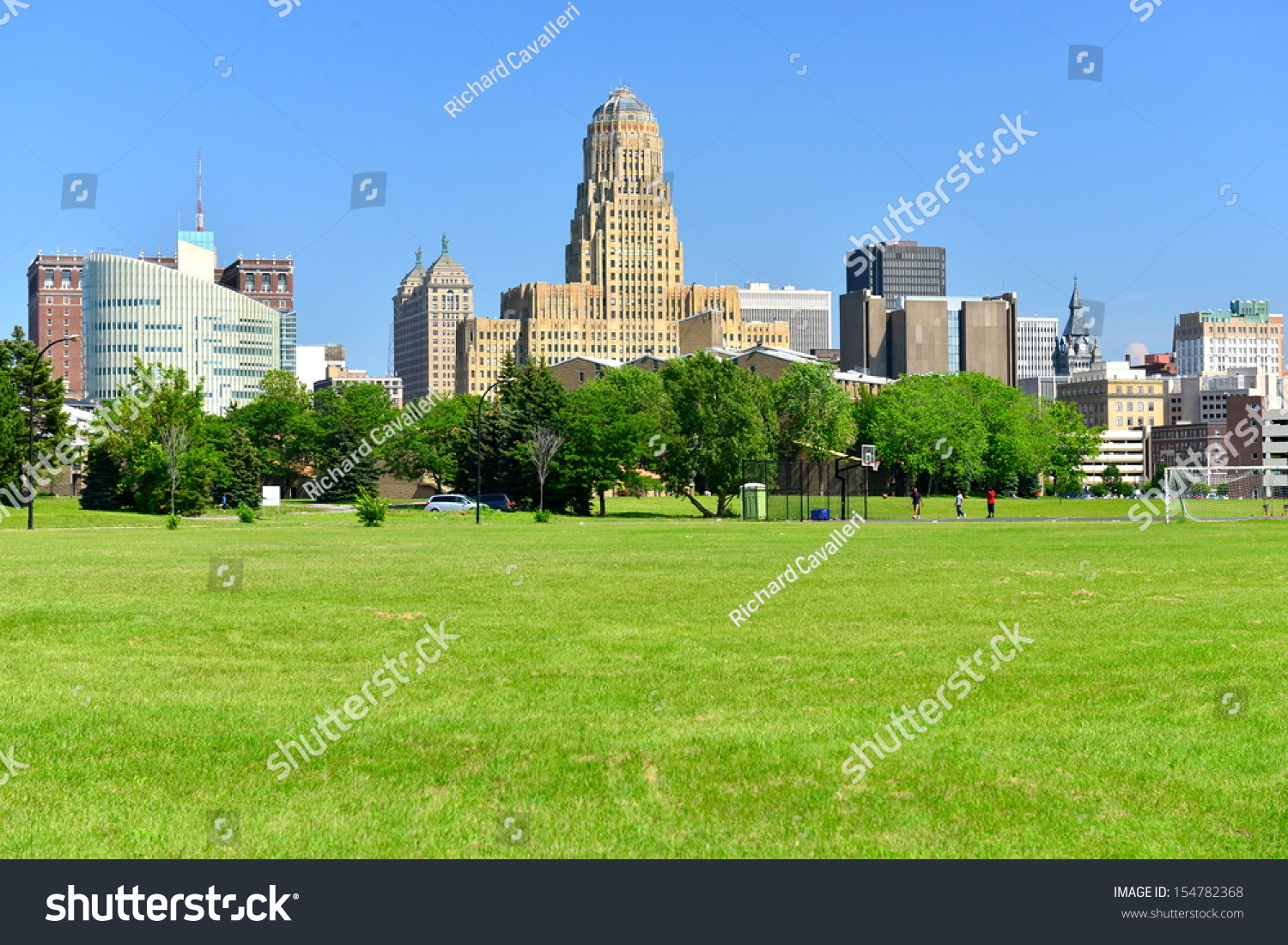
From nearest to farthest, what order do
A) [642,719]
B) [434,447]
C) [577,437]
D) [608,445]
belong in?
[642,719]
[608,445]
[577,437]
[434,447]

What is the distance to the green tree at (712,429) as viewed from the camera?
87.3m

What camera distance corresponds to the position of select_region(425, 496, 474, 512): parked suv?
95.4 metres

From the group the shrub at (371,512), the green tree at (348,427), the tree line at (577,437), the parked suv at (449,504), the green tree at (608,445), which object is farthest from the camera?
the green tree at (348,427)

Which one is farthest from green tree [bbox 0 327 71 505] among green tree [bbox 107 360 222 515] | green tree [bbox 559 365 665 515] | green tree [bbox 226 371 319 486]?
green tree [bbox 226 371 319 486]

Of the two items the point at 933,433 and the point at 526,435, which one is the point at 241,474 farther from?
the point at 933,433

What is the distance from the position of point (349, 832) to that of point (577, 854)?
1.63 m

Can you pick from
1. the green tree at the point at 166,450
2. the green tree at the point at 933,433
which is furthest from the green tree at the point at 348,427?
the green tree at the point at 933,433

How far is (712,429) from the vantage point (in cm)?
8812

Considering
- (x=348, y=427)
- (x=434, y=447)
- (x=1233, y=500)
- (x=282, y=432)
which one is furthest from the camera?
(x=282, y=432)

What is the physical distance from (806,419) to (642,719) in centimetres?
10444

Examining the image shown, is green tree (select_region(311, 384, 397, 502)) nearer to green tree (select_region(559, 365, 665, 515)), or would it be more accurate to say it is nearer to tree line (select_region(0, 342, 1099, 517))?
tree line (select_region(0, 342, 1099, 517))

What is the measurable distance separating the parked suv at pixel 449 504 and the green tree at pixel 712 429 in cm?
1568

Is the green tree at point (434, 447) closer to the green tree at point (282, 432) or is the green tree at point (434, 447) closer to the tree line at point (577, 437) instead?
the tree line at point (577, 437)

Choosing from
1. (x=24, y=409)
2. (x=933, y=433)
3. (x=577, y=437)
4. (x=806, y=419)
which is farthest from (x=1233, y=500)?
(x=24, y=409)
